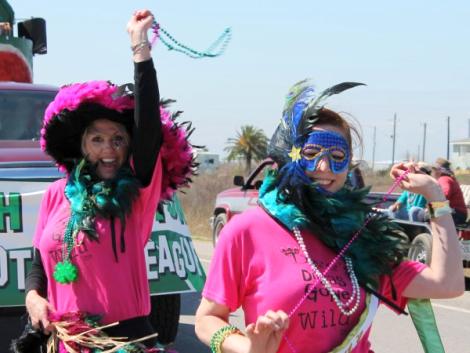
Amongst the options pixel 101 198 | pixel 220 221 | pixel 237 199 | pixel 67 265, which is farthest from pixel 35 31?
pixel 67 265

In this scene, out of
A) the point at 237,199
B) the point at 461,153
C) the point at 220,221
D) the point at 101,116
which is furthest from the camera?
the point at 461,153

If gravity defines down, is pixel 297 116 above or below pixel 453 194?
above

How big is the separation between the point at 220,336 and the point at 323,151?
64 cm

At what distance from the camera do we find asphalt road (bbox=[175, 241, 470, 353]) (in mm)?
6809

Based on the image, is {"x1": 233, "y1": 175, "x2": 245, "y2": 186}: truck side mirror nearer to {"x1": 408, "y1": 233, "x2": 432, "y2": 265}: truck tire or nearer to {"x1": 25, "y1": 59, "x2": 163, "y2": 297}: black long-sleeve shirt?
{"x1": 408, "y1": 233, "x2": 432, "y2": 265}: truck tire

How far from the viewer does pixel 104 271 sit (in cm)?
299

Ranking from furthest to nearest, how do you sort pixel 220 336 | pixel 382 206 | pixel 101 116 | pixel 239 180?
pixel 239 180 < pixel 382 206 < pixel 101 116 < pixel 220 336

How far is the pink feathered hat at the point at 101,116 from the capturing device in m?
3.24

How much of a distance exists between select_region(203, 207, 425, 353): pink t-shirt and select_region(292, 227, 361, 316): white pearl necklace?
1 centimetres

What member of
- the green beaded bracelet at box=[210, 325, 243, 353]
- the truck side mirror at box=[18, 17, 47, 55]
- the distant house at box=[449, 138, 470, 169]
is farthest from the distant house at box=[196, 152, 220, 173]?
the distant house at box=[449, 138, 470, 169]

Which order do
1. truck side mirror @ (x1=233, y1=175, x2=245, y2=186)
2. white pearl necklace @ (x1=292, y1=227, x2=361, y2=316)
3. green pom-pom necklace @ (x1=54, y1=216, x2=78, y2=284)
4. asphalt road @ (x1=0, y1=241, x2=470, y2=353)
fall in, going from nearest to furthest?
white pearl necklace @ (x1=292, y1=227, x2=361, y2=316) < green pom-pom necklace @ (x1=54, y1=216, x2=78, y2=284) < asphalt road @ (x1=0, y1=241, x2=470, y2=353) < truck side mirror @ (x1=233, y1=175, x2=245, y2=186)

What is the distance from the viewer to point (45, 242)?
10.3 feet

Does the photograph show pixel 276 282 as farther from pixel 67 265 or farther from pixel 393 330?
pixel 393 330

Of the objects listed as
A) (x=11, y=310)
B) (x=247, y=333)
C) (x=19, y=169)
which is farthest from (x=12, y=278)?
(x=247, y=333)
